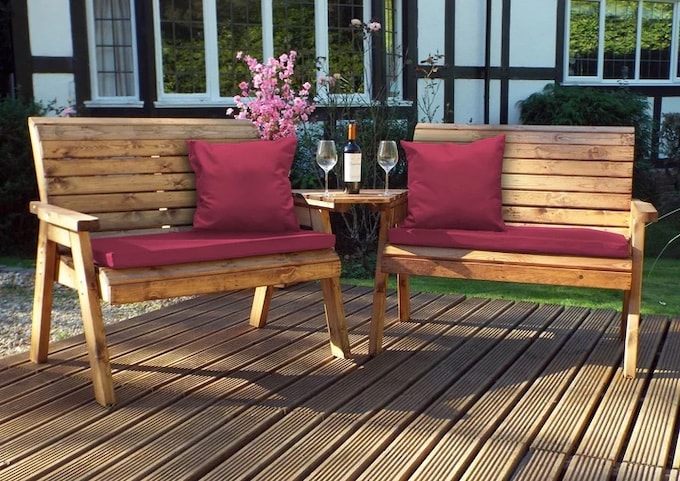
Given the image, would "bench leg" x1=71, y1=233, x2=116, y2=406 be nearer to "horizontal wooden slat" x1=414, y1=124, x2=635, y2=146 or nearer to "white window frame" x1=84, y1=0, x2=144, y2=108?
"horizontal wooden slat" x1=414, y1=124, x2=635, y2=146

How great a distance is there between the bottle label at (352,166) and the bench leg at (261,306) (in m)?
0.64

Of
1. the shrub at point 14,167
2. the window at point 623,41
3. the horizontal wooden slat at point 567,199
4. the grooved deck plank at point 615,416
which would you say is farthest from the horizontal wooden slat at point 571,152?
the window at point 623,41

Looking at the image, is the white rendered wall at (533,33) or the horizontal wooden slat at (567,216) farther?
the white rendered wall at (533,33)

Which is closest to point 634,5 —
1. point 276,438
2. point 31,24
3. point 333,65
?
point 333,65

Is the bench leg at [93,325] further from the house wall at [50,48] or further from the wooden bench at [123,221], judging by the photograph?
the house wall at [50,48]

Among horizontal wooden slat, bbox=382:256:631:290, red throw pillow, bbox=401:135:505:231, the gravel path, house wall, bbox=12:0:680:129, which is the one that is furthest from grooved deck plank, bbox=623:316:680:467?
house wall, bbox=12:0:680:129

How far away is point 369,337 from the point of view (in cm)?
335

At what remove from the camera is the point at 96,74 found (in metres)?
6.77

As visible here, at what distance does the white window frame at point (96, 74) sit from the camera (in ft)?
21.8

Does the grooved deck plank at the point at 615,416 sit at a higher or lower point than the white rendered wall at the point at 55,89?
lower

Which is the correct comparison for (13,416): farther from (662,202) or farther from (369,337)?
(662,202)

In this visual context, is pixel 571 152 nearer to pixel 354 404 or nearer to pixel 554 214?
pixel 554 214

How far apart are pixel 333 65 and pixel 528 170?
439 cm

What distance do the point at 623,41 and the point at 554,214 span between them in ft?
24.2
